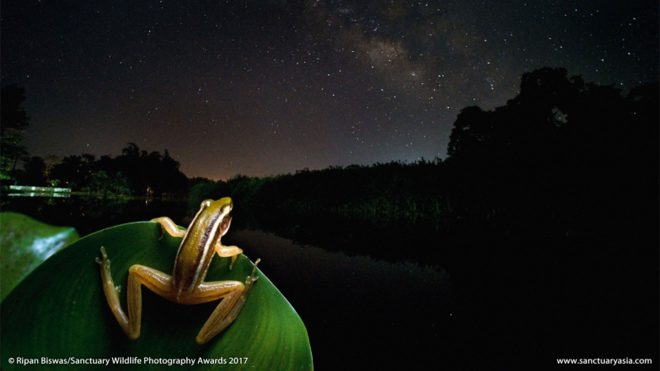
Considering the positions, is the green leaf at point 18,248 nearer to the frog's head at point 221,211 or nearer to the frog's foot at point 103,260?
the frog's foot at point 103,260

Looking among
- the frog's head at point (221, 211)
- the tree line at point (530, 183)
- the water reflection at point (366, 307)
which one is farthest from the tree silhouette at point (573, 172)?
the frog's head at point (221, 211)

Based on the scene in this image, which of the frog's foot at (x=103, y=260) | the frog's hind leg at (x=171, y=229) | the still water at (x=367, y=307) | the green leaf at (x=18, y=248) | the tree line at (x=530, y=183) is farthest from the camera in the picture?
the tree line at (x=530, y=183)

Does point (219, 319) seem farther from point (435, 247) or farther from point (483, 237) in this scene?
point (483, 237)

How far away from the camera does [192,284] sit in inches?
28.0

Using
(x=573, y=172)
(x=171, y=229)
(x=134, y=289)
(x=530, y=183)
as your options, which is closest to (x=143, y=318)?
(x=134, y=289)

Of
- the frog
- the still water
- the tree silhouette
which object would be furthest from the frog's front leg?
the tree silhouette

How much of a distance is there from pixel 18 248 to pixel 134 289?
233 mm

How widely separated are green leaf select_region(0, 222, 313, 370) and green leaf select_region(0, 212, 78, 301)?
0.06ft

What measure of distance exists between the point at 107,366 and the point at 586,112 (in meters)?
14.2

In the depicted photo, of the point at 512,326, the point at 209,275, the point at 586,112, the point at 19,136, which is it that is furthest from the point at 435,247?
the point at 19,136

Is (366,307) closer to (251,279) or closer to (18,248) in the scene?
(251,279)

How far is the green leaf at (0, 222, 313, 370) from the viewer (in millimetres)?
503

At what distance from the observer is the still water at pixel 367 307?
93.6 inches

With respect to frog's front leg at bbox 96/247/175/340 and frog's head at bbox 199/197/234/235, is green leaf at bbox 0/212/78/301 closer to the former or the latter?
frog's front leg at bbox 96/247/175/340
